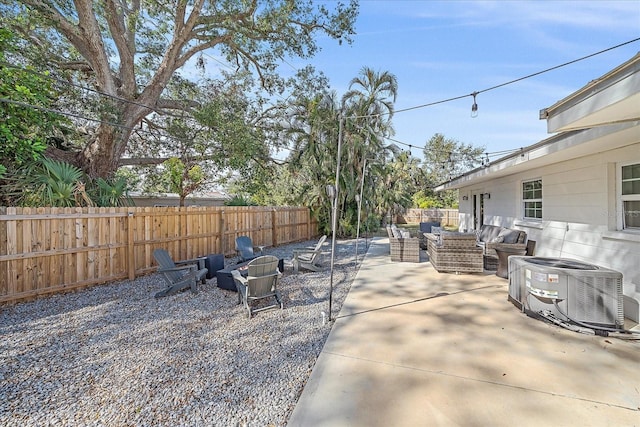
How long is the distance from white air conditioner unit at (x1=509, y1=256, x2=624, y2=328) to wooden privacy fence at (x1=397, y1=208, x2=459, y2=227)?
21362mm

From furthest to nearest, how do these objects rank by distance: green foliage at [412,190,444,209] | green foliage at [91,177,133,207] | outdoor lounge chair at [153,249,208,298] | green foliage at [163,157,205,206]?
green foliage at [412,190,444,209]
green foliage at [163,157,205,206]
green foliage at [91,177,133,207]
outdoor lounge chair at [153,249,208,298]

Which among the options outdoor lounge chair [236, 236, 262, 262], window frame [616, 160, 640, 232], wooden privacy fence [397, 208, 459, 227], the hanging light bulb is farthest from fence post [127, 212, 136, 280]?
wooden privacy fence [397, 208, 459, 227]

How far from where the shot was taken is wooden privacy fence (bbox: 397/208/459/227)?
24.6 metres

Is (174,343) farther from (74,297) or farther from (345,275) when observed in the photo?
(345,275)

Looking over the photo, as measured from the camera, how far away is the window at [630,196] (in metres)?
4.23

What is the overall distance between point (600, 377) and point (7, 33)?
9.22m

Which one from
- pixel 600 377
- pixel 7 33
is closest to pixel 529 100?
pixel 600 377

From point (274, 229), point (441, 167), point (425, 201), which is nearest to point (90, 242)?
point (274, 229)

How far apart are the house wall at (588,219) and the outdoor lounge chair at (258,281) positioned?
5057mm

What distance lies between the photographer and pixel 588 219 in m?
5.04

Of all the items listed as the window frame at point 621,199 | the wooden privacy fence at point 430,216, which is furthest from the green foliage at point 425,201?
the window frame at point 621,199

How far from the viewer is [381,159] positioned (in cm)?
1386

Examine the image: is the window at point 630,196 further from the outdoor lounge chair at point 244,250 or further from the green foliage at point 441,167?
the green foliage at point 441,167

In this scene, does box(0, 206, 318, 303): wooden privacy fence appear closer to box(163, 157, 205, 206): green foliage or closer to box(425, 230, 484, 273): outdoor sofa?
box(163, 157, 205, 206): green foliage
